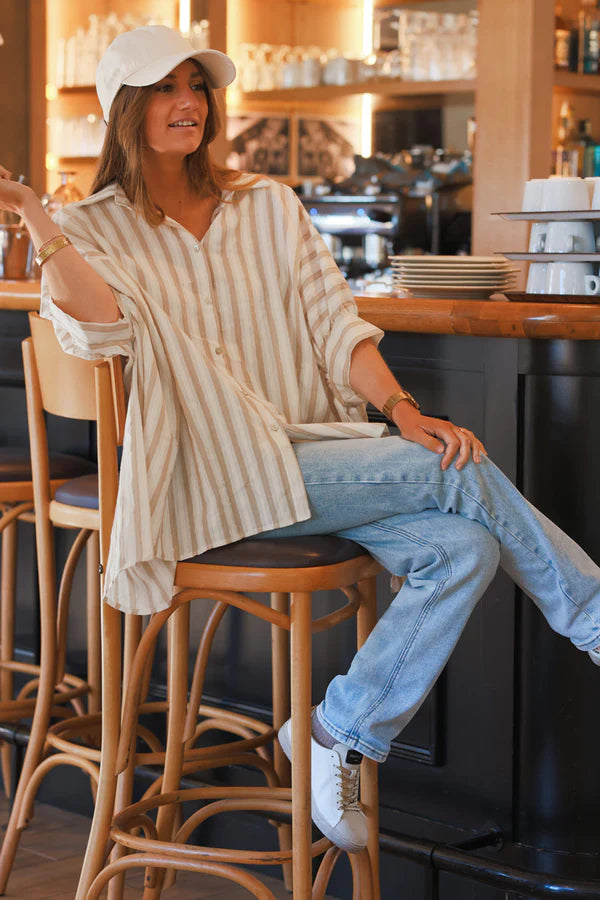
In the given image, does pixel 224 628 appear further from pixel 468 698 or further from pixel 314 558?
pixel 314 558

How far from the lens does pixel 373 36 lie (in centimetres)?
572

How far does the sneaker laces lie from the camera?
5.93 feet

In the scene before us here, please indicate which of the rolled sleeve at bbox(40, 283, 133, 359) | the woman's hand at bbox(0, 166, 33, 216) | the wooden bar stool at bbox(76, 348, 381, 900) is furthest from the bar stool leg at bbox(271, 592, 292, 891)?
the woman's hand at bbox(0, 166, 33, 216)

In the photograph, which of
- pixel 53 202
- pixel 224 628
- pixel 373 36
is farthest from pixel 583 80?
pixel 224 628

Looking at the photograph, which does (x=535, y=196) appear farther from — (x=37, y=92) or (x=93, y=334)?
(x=37, y=92)

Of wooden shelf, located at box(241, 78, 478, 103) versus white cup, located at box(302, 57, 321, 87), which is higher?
white cup, located at box(302, 57, 321, 87)

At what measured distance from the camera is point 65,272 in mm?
1864

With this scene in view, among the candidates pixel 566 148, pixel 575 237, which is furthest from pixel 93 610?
pixel 566 148

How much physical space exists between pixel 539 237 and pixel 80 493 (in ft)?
3.21

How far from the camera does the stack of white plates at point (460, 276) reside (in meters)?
2.48

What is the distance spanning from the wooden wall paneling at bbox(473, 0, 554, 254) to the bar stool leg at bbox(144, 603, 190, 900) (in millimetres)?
2560

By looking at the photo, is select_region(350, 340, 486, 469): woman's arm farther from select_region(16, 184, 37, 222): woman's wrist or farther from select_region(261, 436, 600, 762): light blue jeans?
select_region(16, 184, 37, 222): woman's wrist

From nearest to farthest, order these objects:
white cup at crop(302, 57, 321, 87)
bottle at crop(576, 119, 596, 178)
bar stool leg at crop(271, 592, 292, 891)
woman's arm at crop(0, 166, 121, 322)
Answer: woman's arm at crop(0, 166, 121, 322) < bar stool leg at crop(271, 592, 292, 891) < bottle at crop(576, 119, 596, 178) < white cup at crop(302, 57, 321, 87)

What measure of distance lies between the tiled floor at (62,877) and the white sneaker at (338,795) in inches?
28.8
